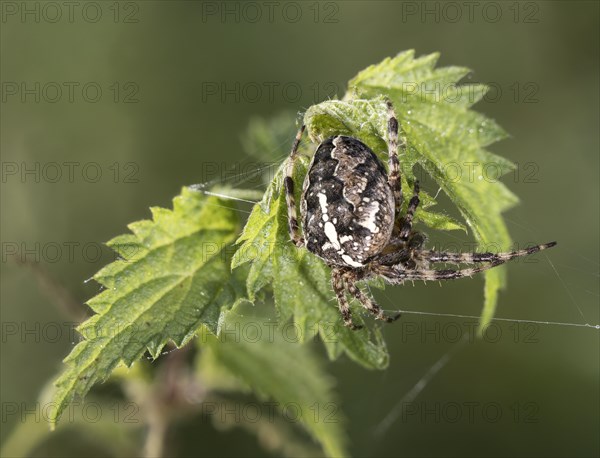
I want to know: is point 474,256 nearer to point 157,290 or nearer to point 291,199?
point 291,199

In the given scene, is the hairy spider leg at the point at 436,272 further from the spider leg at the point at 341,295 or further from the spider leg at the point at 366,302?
the spider leg at the point at 341,295

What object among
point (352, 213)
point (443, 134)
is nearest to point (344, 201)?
point (352, 213)

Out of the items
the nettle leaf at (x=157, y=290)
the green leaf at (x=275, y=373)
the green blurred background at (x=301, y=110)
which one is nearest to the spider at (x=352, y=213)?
the nettle leaf at (x=157, y=290)

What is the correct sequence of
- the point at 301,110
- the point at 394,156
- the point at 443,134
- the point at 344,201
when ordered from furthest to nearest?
1. the point at 301,110
2. the point at 443,134
3. the point at 344,201
4. the point at 394,156

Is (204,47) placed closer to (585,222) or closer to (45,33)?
(45,33)

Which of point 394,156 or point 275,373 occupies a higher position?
point 394,156

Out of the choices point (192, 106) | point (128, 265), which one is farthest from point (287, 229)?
point (192, 106)
